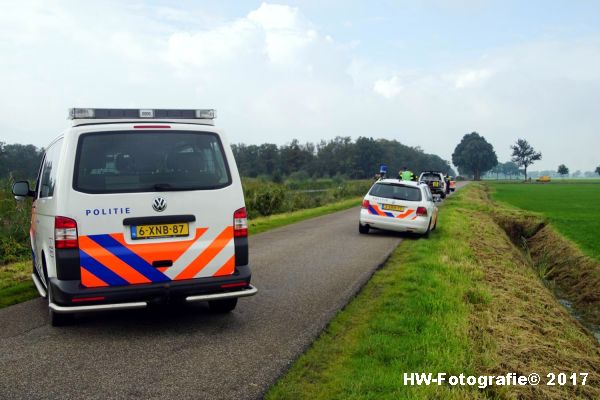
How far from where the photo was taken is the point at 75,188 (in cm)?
521

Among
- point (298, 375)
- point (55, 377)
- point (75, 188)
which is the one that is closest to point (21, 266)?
point (75, 188)

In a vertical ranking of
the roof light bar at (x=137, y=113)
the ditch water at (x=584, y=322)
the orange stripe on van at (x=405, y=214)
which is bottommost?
the ditch water at (x=584, y=322)

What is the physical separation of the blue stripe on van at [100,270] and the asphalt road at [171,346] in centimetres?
62

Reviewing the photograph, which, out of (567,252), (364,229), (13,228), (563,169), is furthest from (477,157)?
(13,228)

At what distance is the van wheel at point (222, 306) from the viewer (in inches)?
255

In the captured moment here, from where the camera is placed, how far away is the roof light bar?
5.61 metres

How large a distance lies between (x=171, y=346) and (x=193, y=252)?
0.96 meters

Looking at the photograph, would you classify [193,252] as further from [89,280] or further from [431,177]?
[431,177]

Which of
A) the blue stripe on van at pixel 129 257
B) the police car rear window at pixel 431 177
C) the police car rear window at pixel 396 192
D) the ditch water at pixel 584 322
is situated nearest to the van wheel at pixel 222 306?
the blue stripe on van at pixel 129 257

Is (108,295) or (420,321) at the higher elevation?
(108,295)

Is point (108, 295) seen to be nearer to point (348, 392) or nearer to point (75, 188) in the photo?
point (75, 188)

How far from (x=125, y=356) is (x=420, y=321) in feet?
10.1

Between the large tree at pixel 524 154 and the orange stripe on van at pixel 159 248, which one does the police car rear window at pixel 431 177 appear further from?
the large tree at pixel 524 154

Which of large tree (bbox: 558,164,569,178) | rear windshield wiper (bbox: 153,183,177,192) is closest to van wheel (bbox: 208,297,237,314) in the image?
rear windshield wiper (bbox: 153,183,177,192)
